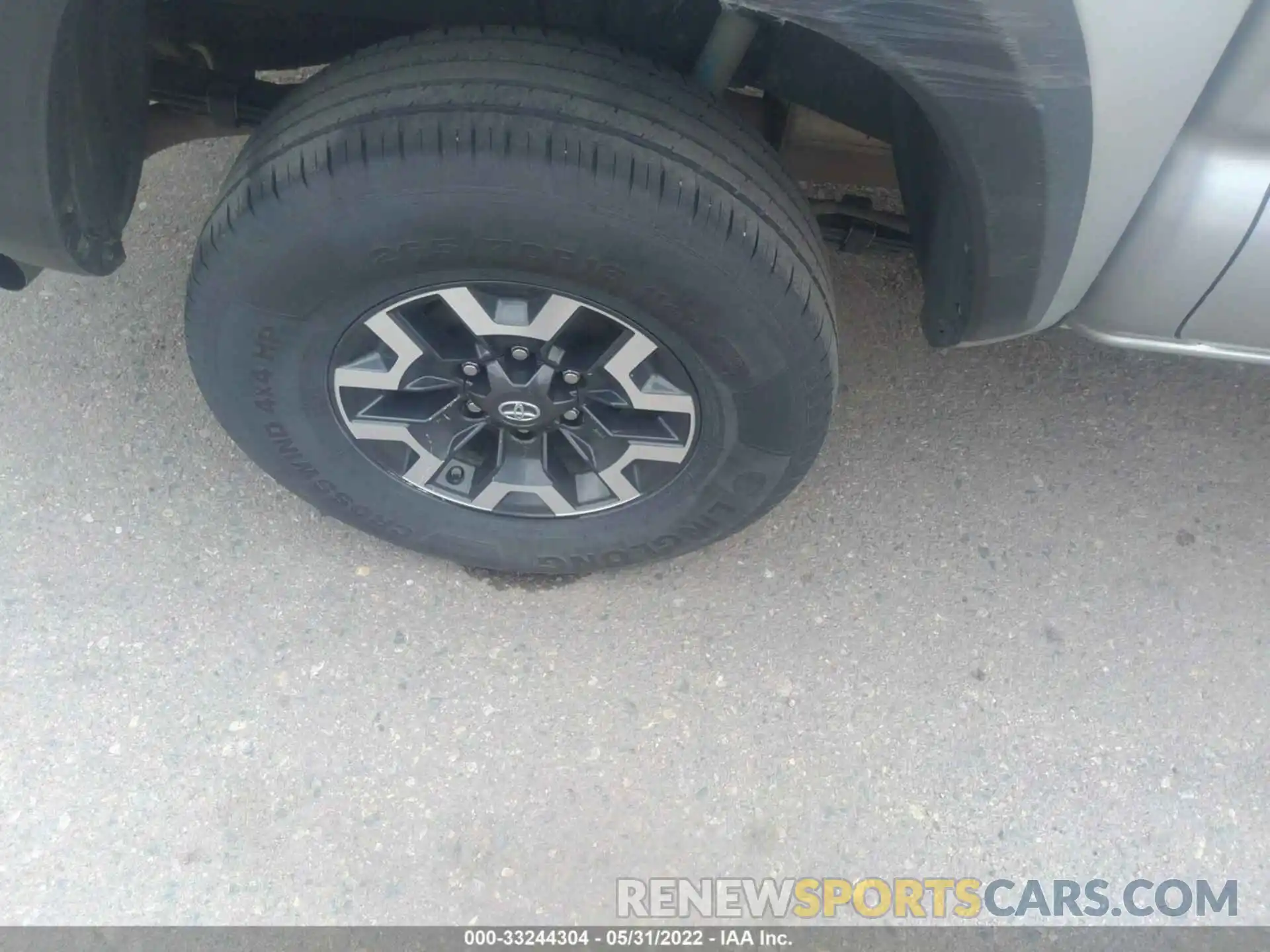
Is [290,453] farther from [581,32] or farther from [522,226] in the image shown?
[581,32]

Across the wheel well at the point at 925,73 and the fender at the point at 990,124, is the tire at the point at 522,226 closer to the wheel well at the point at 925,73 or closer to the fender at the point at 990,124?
the wheel well at the point at 925,73

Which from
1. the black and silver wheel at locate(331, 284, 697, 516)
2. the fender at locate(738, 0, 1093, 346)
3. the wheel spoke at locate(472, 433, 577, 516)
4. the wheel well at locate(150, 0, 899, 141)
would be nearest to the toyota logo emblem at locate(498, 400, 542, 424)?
the black and silver wheel at locate(331, 284, 697, 516)

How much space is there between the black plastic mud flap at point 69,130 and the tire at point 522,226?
193 millimetres

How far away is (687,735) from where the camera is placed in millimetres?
1936

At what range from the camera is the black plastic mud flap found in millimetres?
1332

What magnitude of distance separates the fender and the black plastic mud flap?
0.94 m

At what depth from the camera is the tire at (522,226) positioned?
142 centimetres

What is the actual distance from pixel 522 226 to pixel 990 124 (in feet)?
2.17

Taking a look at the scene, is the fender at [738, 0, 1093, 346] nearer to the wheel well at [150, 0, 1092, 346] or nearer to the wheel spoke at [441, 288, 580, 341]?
the wheel well at [150, 0, 1092, 346]

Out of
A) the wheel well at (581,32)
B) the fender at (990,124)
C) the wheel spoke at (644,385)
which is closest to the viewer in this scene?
the fender at (990,124)

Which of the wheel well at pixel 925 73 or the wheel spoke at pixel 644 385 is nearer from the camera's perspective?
the wheel well at pixel 925 73

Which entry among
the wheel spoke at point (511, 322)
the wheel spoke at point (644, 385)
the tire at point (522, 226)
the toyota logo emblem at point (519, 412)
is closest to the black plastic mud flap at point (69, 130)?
the tire at point (522, 226)

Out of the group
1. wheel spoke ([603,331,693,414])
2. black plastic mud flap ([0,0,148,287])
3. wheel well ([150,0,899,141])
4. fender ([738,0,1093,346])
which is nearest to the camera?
fender ([738,0,1093,346])

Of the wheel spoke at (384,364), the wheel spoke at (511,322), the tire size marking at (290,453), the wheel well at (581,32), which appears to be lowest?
the tire size marking at (290,453)
